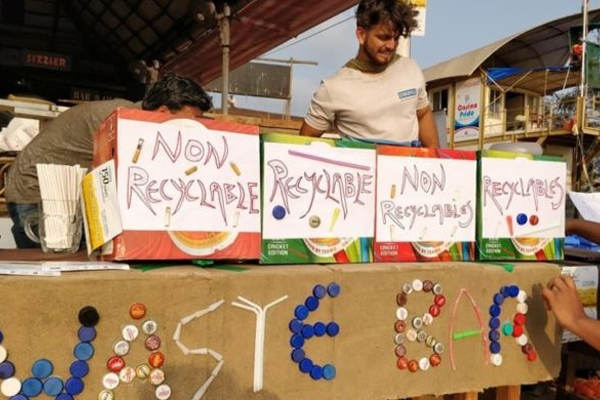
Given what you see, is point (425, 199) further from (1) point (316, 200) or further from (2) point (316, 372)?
(2) point (316, 372)

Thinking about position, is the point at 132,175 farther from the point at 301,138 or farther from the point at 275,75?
the point at 275,75

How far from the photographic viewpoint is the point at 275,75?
14.2 m

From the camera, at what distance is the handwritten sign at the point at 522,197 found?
143cm

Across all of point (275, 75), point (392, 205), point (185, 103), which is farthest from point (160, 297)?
point (275, 75)

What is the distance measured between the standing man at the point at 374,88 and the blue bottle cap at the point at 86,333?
1.03 metres

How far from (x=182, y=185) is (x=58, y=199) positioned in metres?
0.46

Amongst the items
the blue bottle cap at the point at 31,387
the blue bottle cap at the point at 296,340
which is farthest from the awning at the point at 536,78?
the blue bottle cap at the point at 31,387

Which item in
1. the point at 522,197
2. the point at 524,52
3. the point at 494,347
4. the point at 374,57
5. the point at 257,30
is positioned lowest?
the point at 494,347

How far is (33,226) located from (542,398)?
2027 mm

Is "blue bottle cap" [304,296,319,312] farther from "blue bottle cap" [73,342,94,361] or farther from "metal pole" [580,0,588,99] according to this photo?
"metal pole" [580,0,588,99]

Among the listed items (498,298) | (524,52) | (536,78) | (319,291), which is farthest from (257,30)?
(524,52)

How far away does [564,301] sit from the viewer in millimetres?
1396

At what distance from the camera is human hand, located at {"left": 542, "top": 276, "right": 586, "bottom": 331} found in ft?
4.50

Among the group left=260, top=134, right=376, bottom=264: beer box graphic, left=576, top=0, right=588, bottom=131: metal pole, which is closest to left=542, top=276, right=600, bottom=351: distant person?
left=260, top=134, right=376, bottom=264: beer box graphic
